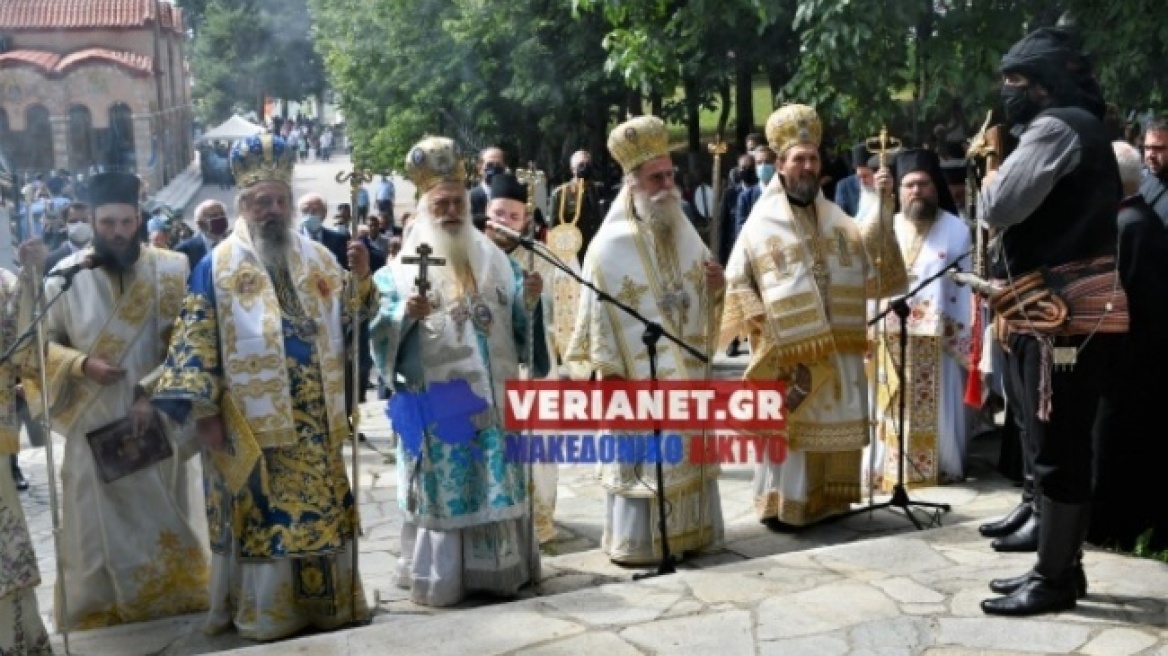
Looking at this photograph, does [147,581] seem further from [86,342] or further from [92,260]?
[92,260]

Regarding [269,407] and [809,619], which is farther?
[269,407]

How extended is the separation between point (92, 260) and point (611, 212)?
2.43 meters

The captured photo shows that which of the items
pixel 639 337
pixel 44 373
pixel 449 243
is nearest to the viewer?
pixel 44 373

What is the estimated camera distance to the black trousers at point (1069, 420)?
505cm

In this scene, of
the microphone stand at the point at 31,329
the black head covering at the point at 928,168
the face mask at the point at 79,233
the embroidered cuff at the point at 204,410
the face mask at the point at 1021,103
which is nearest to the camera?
the face mask at the point at 1021,103

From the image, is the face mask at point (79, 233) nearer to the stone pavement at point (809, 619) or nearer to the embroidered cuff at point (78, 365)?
the embroidered cuff at point (78, 365)

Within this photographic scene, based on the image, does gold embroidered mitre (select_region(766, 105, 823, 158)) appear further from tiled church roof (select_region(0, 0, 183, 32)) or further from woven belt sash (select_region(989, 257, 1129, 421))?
tiled church roof (select_region(0, 0, 183, 32))

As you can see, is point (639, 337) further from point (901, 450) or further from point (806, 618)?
point (806, 618)

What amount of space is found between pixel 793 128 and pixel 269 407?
2988 mm

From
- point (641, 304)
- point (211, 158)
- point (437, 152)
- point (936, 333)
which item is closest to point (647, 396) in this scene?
point (641, 304)

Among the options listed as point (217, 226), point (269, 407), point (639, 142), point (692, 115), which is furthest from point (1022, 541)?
point (692, 115)

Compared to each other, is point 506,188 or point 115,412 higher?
point 506,188

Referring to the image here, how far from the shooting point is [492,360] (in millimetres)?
6613

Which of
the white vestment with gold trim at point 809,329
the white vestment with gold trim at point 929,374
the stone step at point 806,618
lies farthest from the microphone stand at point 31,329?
the white vestment with gold trim at point 929,374
